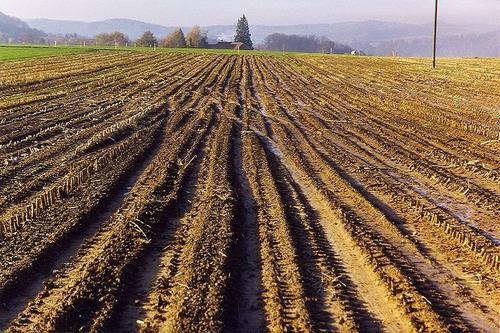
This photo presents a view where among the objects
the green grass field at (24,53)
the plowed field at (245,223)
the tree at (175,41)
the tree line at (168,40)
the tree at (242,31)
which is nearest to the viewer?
the plowed field at (245,223)

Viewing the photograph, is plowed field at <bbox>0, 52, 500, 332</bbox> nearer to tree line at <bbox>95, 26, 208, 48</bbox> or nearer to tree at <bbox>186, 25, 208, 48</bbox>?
tree line at <bbox>95, 26, 208, 48</bbox>

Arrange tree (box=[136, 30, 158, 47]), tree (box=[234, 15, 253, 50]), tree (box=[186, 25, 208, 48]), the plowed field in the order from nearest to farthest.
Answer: the plowed field < tree (box=[136, 30, 158, 47]) < tree (box=[186, 25, 208, 48]) < tree (box=[234, 15, 253, 50])

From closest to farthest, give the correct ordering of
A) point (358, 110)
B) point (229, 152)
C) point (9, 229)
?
1. point (9, 229)
2. point (229, 152)
3. point (358, 110)

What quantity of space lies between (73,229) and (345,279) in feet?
12.5

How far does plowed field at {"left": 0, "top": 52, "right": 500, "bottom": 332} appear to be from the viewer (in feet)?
18.6

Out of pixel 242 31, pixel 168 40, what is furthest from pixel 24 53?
pixel 242 31

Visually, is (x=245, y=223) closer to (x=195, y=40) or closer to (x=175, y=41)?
(x=175, y=41)

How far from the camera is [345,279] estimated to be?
6.46m

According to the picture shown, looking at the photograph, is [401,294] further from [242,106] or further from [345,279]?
[242,106]

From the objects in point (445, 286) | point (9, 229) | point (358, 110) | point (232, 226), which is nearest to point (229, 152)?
point (232, 226)

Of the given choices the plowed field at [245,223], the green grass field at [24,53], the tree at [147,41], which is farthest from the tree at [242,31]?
the plowed field at [245,223]

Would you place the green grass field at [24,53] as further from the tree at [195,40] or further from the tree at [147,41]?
the tree at [195,40]

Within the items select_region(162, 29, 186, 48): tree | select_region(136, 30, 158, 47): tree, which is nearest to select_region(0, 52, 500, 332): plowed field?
select_region(136, 30, 158, 47): tree

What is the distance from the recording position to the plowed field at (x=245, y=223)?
5.66 meters
